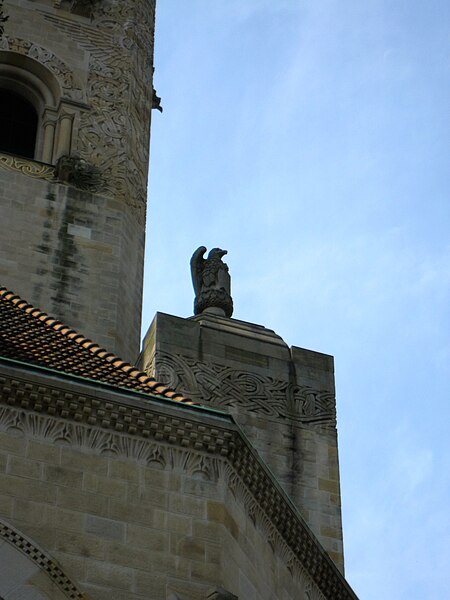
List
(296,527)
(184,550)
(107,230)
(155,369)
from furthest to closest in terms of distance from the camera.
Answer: (107,230)
(155,369)
(296,527)
(184,550)

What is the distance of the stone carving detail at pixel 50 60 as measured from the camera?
2938 centimetres

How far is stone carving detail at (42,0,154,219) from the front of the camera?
28.6m

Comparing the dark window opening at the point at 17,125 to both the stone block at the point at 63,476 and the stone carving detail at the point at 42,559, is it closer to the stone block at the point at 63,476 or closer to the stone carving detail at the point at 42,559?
the stone block at the point at 63,476

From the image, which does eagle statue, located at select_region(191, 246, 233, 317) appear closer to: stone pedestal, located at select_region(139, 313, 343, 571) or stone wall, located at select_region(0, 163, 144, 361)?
Answer: stone pedestal, located at select_region(139, 313, 343, 571)

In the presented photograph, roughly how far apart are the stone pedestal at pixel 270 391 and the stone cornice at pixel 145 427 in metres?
5.27

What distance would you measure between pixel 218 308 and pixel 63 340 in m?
7.39

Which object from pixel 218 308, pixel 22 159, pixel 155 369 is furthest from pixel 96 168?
pixel 155 369

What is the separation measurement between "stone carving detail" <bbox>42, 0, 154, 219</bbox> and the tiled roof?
9.48m

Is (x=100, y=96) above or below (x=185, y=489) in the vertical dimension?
above

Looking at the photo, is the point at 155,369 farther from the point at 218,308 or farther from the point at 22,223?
the point at 22,223

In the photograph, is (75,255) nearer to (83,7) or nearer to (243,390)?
(243,390)

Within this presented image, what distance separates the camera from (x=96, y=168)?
2825 centimetres

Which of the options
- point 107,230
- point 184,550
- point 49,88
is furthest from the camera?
point 49,88

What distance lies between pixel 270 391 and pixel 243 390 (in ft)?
1.70
